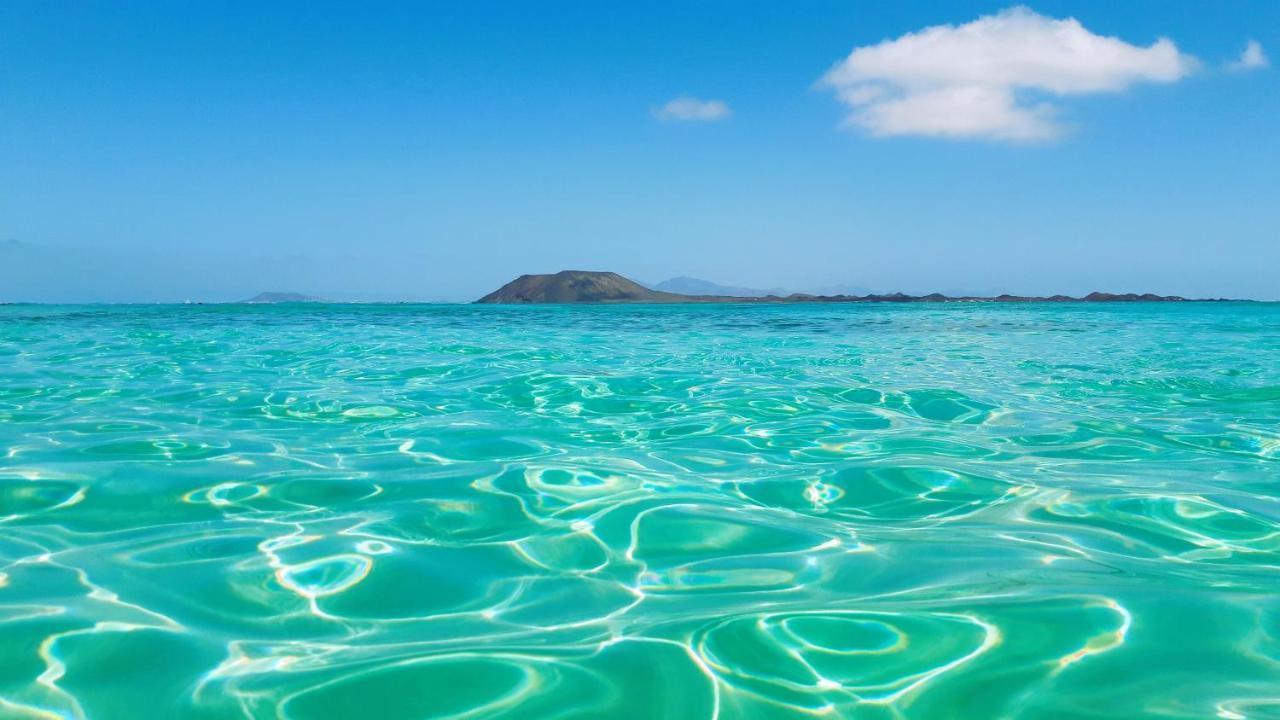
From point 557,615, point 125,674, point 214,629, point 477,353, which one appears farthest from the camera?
point 477,353

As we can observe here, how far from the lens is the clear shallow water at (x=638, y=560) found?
1552 millimetres

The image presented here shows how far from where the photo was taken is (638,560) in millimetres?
2363

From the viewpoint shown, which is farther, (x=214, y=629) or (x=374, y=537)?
(x=374, y=537)

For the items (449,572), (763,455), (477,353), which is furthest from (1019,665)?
(477,353)

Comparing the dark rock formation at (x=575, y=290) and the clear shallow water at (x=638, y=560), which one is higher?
the dark rock formation at (x=575, y=290)

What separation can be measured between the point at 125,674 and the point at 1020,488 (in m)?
3.17

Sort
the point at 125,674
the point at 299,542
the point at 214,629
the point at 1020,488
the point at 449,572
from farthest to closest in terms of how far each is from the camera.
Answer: the point at 1020,488 → the point at 299,542 → the point at 449,572 → the point at 214,629 → the point at 125,674

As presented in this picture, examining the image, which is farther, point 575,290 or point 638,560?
point 575,290

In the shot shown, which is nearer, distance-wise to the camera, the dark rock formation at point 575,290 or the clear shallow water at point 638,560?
the clear shallow water at point 638,560

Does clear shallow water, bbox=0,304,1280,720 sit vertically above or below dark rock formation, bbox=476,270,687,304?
below

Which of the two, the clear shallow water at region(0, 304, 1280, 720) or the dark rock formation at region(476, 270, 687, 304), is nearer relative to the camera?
the clear shallow water at region(0, 304, 1280, 720)

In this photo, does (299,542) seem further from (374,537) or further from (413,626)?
(413,626)

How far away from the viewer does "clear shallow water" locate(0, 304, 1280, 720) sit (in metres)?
1.55

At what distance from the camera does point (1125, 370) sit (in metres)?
8.08
